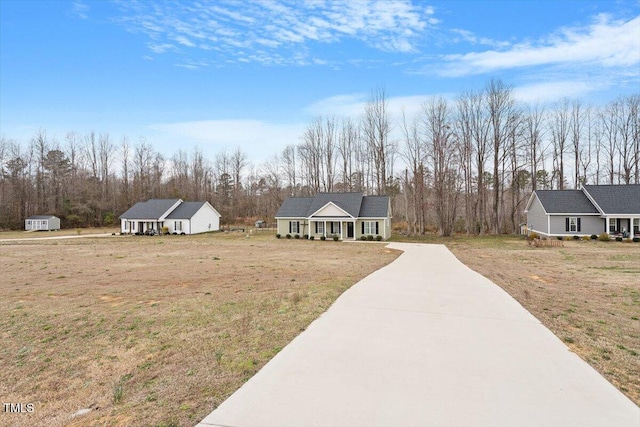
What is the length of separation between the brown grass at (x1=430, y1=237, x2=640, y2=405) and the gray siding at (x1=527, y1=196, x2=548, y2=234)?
15942 millimetres

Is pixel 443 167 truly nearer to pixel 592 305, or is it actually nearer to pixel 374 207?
pixel 374 207

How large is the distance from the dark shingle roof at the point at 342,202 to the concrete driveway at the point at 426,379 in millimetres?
26924

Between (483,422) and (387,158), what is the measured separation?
42654 mm

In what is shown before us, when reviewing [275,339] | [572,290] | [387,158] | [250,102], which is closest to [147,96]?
[250,102]

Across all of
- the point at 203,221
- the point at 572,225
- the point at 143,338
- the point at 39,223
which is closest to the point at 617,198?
the point at 572,225

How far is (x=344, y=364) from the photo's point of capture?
4.18 meters

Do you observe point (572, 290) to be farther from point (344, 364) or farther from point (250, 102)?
point (250, 102)

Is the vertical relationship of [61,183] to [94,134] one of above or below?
below

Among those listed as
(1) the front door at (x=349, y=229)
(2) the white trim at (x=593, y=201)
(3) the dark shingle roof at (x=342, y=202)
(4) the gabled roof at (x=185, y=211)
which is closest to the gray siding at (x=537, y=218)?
(2) the white trim at (x=593, y=201)

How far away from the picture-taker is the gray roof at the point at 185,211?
136 ft

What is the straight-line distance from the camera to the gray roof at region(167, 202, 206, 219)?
136 feet

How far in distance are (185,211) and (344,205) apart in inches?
812

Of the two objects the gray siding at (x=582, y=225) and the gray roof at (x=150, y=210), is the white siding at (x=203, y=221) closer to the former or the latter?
the gray roof at (x=150, y=210)

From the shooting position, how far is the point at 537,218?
3319cm
